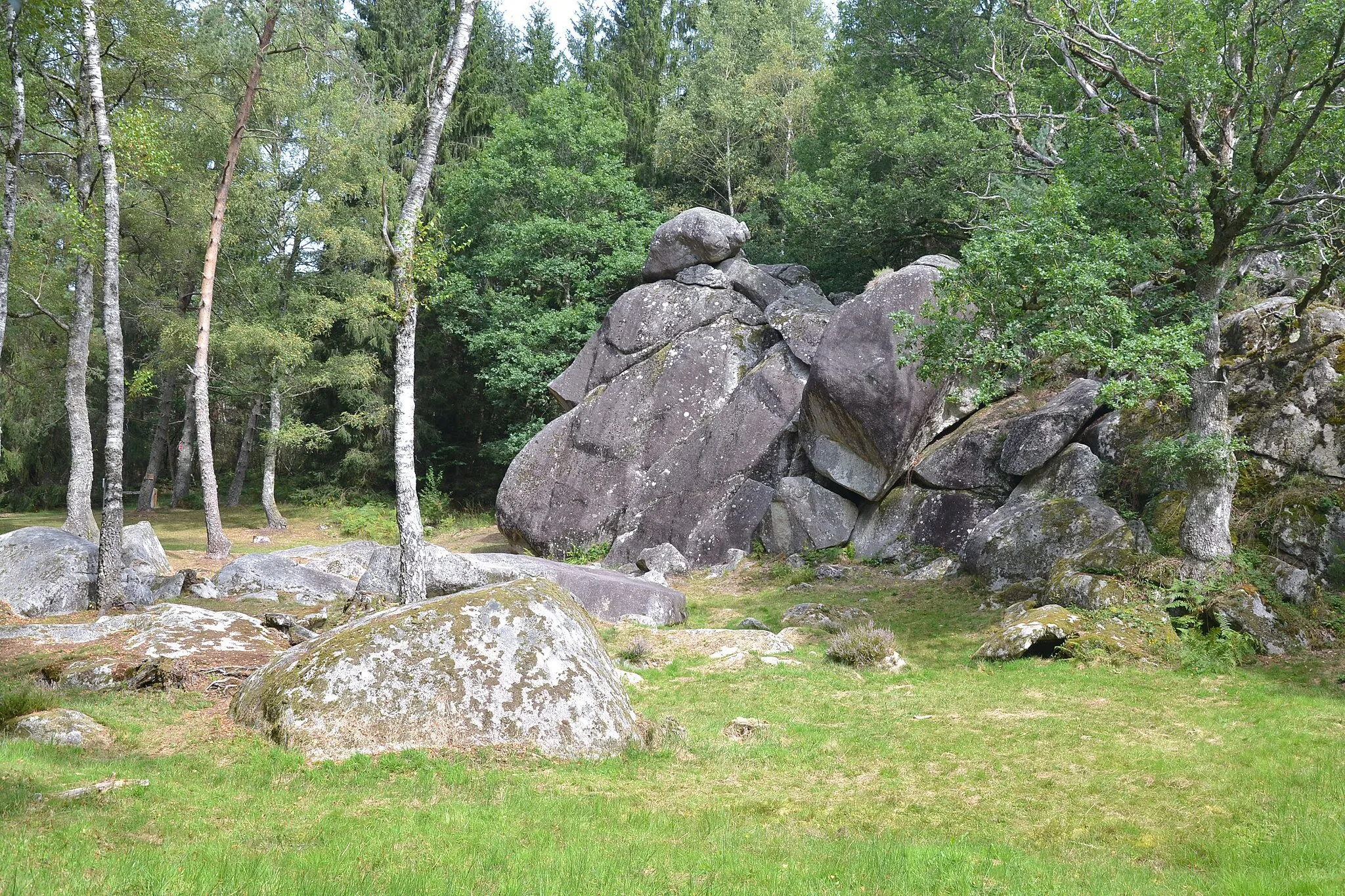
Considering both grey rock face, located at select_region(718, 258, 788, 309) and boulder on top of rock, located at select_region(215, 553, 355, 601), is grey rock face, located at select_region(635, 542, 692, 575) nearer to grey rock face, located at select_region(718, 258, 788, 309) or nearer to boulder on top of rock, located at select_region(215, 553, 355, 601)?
boulder on top of rock, located at select_region(215, 553, 355, 601)

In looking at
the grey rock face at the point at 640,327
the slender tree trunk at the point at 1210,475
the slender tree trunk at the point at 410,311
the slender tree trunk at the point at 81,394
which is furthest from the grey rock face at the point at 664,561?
the slender tree trunk at the point at 81,394

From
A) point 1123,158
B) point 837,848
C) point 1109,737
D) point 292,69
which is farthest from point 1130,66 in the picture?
point 292,69

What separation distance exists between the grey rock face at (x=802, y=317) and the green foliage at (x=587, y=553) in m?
7.24

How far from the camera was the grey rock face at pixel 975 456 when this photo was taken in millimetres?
18422

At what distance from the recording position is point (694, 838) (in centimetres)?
615

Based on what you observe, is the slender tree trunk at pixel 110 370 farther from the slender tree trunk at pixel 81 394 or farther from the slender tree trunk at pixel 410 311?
the slender tree trunk at pixel 410 311

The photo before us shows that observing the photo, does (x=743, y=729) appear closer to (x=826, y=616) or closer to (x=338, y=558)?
(x=826, y=616)

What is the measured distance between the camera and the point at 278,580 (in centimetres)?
1725

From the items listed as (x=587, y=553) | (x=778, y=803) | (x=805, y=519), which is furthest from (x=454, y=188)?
(x=778, y=803)

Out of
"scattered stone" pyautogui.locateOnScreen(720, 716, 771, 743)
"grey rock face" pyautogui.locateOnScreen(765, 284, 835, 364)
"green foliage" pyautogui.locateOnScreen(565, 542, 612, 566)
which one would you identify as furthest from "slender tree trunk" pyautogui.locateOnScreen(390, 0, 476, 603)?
"grey rock face" pyautogui.locateOnScreen(765, 284, 835, 364)

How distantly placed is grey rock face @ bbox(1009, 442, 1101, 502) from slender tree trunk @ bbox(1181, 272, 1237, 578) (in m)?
3.03

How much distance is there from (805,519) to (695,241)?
9877mm

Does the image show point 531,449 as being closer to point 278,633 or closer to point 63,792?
point 278,633

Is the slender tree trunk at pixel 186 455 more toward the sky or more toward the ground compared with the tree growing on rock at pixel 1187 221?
more toward the ground
